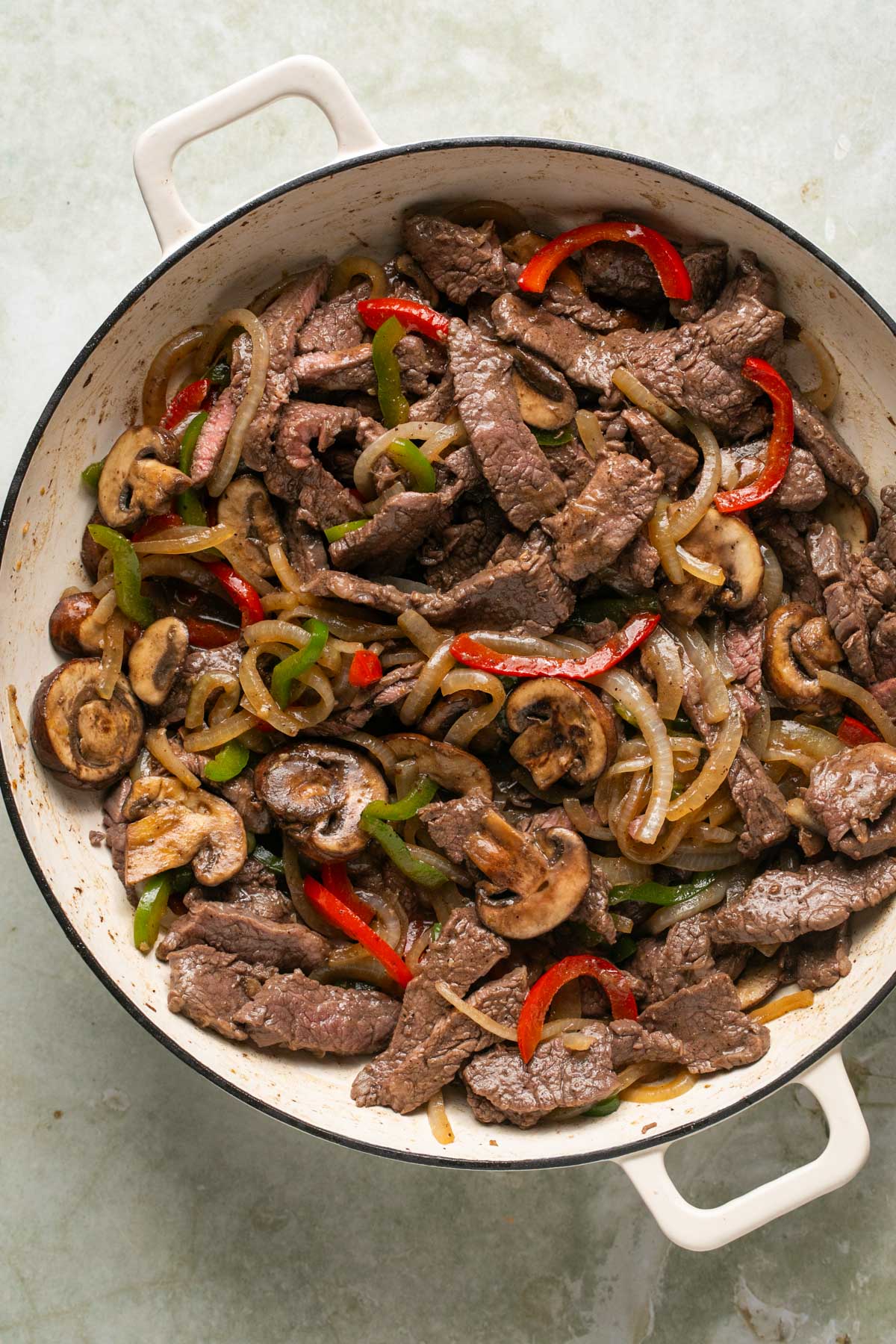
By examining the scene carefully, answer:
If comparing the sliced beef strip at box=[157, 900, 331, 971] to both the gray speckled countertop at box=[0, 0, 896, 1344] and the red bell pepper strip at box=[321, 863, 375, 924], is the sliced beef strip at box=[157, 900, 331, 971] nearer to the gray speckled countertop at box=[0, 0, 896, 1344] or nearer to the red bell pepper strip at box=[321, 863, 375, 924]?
the red bell pepper strip at box=[321, 863, 375, 924]

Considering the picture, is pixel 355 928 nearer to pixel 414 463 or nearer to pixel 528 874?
pixel 528 874

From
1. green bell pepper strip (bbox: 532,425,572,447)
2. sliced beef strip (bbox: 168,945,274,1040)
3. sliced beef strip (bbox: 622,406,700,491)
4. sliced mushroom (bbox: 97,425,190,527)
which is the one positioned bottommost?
sliced beef strip (bbox: 168,945,274,1040)

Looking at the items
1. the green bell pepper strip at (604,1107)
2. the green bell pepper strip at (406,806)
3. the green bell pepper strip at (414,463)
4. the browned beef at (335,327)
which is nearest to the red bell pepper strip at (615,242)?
the browned beef at (335,327)

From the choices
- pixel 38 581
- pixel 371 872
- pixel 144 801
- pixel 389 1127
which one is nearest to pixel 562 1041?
pixel 389 1127

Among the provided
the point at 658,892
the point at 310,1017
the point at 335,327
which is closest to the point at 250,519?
the point at 335,327

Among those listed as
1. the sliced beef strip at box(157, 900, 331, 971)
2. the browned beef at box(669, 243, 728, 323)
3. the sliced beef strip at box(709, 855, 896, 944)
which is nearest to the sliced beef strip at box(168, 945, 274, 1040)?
the sliced beef strip at box(157, 900, 331, 971)
